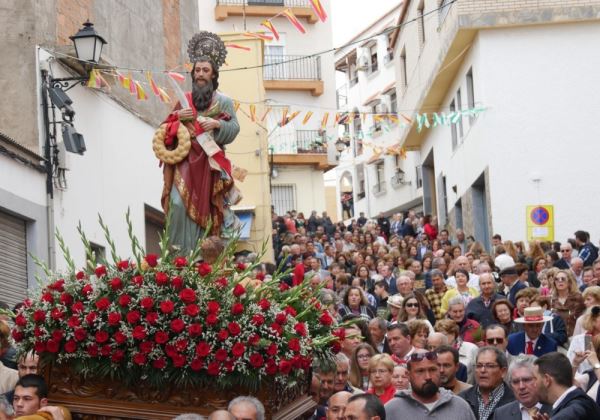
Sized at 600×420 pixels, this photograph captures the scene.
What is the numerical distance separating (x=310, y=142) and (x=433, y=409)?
4593 centimetres

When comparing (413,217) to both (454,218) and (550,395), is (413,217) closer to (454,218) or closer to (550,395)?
(454,218)

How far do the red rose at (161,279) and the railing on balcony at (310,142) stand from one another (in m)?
46.2

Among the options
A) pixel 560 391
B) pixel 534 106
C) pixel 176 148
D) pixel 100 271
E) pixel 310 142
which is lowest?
pixel 560 391

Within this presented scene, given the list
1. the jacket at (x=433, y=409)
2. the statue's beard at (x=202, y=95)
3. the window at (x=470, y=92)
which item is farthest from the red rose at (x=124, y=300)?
the window at (x=470, y=92)

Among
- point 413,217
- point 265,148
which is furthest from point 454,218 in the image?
point 265,148

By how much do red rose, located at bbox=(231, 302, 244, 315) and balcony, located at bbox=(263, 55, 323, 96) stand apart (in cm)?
4747

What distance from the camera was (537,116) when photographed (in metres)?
30.3

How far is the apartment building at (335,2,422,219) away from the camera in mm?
56156

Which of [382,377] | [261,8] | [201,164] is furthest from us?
[261,8]

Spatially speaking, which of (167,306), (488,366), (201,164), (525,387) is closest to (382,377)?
(488,366)

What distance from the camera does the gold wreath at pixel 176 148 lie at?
11.4 metres

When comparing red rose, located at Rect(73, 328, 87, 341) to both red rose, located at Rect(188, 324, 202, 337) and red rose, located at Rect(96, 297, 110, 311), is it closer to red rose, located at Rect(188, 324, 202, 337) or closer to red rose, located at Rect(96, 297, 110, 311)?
red rose, located at Rect(96, 297, 110, 311)

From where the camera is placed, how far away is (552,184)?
29.9 metres

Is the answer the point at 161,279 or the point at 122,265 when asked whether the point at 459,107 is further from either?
the point at 161,279
